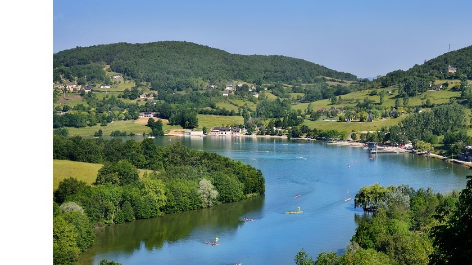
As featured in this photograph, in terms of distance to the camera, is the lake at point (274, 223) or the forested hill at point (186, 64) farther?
the forested hill at point (186, 64)

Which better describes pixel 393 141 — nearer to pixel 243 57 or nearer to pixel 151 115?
pixel 151 115

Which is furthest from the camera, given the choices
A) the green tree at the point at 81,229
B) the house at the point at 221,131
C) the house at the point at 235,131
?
the house at the point at 235,131

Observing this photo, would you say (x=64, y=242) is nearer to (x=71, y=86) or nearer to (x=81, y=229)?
(x=81, y=229)

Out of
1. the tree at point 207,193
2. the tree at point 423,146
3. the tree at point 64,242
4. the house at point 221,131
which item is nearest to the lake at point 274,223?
the tree at point 207,193

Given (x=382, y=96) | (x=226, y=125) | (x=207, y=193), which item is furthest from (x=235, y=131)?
(x=207, y=193)

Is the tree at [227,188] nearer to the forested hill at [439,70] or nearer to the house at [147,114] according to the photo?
the house at [147,114]

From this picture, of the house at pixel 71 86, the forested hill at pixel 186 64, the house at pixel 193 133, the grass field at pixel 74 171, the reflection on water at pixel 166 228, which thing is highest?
the forested hill at pixel 186 64

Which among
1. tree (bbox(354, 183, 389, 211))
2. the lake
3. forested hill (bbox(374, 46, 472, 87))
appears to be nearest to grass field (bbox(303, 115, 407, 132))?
forested hill (bbox(374, 46, 472, 87))
